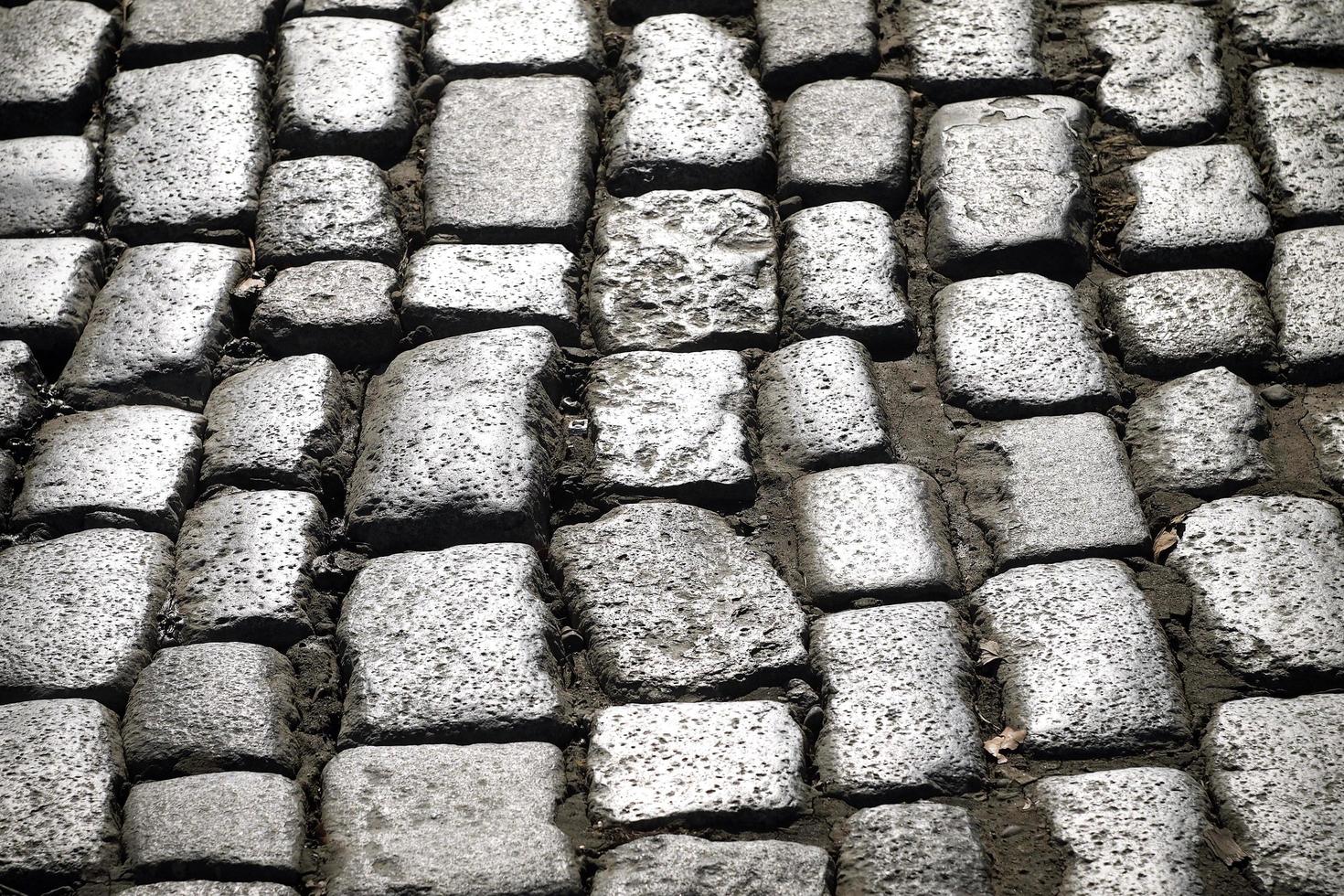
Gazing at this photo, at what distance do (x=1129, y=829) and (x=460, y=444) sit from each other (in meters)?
1.33

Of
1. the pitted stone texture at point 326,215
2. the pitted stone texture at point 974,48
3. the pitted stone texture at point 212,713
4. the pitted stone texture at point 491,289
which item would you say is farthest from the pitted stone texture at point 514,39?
the pitted stone texture at point 212,713

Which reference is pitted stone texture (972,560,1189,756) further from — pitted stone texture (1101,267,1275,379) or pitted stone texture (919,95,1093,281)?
pitted stone texture (919,95,1093,281)

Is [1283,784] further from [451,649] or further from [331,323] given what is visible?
[331,323]

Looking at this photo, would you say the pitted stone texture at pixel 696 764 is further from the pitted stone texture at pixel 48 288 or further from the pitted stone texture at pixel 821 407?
the pitted stone texture at pixel 48 288

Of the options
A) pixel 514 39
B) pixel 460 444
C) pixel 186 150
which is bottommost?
pixel 460 444

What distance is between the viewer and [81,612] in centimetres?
247

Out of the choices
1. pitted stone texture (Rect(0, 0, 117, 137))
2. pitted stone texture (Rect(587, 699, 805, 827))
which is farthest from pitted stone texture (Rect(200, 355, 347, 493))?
pitted stone texture (Rect(0, 0, 117, 137))

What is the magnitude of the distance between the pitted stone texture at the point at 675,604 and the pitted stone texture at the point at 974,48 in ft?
4.78

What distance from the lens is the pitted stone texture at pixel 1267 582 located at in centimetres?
236

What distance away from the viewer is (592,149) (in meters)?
3.38

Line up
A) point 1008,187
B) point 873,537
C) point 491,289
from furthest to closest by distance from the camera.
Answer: point 1008,187 → point 491,289 → point 873,537

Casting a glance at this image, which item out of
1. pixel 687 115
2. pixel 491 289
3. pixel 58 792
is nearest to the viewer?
pixel 58 792

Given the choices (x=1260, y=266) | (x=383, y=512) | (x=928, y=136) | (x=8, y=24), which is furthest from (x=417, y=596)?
(x=8, y=24)

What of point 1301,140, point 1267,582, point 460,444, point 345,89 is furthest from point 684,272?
point 1301,140
